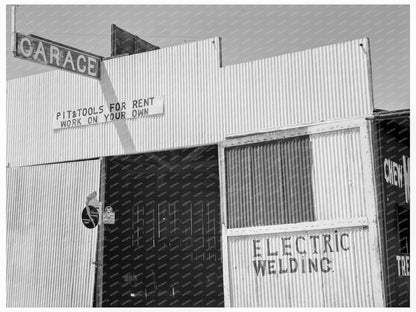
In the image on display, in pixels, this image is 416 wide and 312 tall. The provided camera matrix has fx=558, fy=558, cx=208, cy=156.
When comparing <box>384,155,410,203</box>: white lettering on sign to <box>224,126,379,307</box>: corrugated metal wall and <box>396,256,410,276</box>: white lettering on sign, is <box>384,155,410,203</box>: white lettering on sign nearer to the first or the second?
<box>224,126,379,307</box>: corrugated metal wall

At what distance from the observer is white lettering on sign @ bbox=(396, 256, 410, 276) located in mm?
17117

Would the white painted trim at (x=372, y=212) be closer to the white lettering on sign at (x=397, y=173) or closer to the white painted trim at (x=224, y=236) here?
the white lettering on sign at (x=397, y=173)

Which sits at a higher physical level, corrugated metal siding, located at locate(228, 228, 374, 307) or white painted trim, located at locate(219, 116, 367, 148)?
white painted trim, located at locate(219, 116, 367, 148)

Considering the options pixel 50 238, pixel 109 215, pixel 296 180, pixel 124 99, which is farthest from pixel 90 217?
pixel 296 180

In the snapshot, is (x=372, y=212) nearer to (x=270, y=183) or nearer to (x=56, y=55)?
(x=270, y=183)

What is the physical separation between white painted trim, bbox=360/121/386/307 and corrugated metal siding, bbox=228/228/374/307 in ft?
0.57

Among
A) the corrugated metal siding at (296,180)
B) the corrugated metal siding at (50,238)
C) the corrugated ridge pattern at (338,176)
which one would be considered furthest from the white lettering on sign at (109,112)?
the corrugated ridge pattern at (338,176)

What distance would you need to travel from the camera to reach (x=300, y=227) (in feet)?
56.3

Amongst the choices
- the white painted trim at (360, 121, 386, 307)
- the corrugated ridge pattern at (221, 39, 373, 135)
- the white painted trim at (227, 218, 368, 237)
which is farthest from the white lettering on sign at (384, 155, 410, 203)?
the corrugated ridge pattern at (221, 39, 373, 135)

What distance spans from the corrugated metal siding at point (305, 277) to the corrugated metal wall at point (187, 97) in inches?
148

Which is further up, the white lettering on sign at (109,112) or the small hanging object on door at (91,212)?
the white lettering on sign at (109,112)

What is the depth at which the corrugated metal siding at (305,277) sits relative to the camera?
16.1 metres

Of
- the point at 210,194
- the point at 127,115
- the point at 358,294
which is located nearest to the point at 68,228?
the point at 127,115

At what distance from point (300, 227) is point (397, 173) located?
12.9ft
